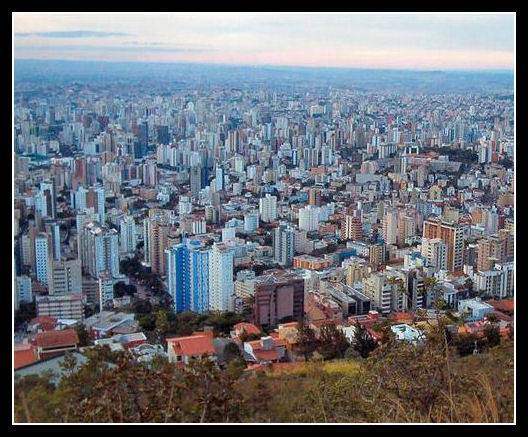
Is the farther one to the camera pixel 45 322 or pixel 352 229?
pixel 352 229

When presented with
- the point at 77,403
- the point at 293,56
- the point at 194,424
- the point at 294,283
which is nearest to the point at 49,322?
the point at 77,403

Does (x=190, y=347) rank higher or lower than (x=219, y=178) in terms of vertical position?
lower

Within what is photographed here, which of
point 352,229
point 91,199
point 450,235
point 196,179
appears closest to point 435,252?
point 450,235

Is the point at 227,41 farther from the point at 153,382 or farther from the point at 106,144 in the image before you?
the point at 153,382

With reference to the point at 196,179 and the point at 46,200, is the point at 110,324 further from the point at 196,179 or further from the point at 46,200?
the point at 196,179

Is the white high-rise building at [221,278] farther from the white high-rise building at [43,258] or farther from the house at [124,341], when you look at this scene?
the white high-rise building at [43,258]

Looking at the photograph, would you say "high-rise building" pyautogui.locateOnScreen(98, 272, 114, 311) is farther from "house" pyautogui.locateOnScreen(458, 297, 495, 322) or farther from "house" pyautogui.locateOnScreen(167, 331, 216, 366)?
"house" pyautogui.locateOnScreen(458, 297, 495, 322)

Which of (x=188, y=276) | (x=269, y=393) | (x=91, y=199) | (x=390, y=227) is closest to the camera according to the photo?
(x=269, y=393)

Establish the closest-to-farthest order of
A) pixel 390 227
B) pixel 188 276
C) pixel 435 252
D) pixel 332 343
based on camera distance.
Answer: pixel 332 343 → pixel 188 276 → pixel 435 252 → pixel 390 227
